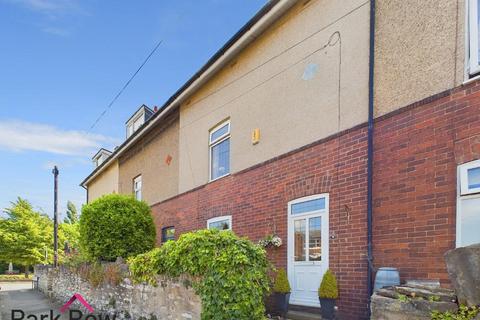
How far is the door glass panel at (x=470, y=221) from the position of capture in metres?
4.87

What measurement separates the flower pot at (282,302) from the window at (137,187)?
1072 cm

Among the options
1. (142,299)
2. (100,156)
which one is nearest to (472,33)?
(142,299)

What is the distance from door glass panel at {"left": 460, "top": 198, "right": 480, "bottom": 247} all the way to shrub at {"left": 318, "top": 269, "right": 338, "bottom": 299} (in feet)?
7.09

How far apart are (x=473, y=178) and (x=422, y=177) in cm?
69

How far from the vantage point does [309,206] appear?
7.54 m

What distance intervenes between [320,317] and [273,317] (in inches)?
31.0

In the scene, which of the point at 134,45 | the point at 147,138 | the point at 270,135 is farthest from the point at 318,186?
the point at 147,138

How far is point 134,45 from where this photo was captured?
41.4ft

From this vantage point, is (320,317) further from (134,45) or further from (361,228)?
(134,45)

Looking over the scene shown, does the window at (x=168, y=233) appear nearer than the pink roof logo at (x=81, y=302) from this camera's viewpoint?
No

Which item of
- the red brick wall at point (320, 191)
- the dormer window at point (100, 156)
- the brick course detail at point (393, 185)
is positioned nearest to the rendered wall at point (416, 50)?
the brick course detail at point (393, 185)

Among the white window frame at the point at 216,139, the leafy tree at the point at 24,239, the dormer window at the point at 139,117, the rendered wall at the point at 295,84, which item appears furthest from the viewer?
the leafy tree at the point at 24,239

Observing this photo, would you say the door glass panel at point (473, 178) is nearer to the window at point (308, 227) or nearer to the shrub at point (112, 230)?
the window at point (308, 227)

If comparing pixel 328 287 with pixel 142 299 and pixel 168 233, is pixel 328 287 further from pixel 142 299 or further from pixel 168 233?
pixel 168 233
